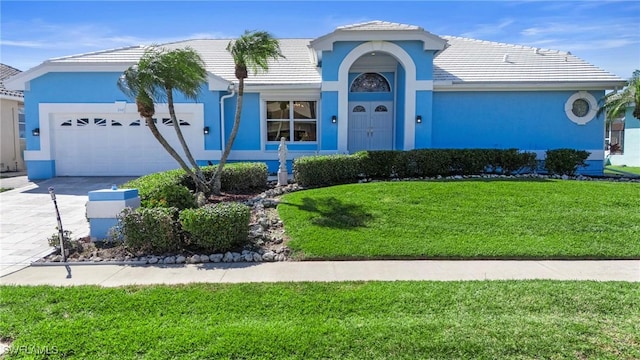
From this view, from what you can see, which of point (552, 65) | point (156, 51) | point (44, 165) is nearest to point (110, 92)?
point (44, 165)

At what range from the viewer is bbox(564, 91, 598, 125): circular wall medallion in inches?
607

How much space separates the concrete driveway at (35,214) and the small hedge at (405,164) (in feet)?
19.4

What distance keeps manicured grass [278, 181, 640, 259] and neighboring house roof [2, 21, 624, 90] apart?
5813 mm

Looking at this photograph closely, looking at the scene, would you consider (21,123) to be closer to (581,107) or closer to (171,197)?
(171,197)

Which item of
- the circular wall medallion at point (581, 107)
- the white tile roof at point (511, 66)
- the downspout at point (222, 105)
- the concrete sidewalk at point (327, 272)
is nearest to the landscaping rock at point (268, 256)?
the concrete sidewalk at point (327, 272)

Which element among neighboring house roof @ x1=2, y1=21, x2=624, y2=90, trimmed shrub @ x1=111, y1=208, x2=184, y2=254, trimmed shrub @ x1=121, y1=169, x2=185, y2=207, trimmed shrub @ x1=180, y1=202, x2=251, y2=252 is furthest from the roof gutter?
trimmed shrub @ x1=111, y1=208, x2=184, y2=254

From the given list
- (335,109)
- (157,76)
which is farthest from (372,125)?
(157,76)

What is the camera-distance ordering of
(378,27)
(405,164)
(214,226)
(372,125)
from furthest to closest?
(372,125)
(378,27)
(405,164)
(214,226)

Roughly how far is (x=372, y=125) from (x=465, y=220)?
864cm

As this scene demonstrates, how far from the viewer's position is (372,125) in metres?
16.4

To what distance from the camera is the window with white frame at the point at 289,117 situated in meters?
16.1

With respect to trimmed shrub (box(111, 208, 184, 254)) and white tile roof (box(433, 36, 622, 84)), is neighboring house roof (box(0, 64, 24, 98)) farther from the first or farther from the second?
white tile roof (box(433, 36, 622, 84))

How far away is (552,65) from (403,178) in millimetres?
9143

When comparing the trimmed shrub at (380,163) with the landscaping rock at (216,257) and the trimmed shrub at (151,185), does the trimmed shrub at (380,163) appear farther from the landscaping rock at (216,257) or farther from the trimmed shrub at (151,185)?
the landscaping rock at (216,257)
